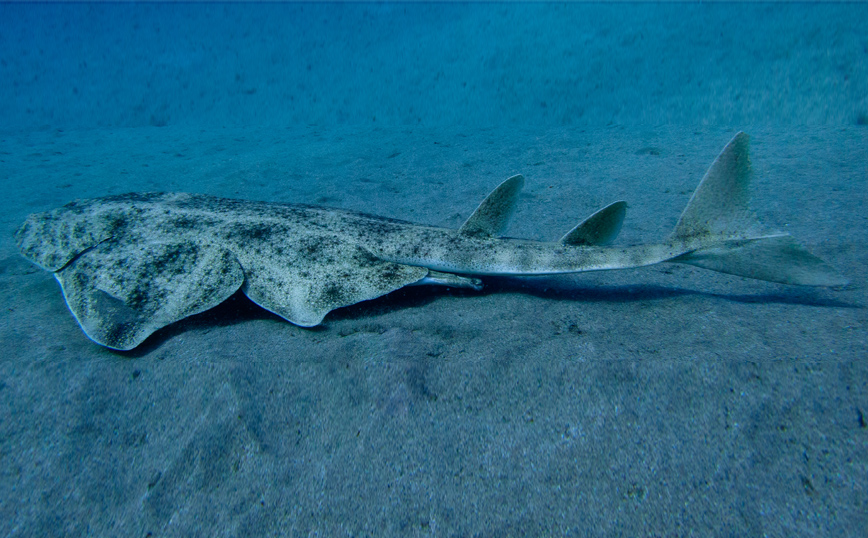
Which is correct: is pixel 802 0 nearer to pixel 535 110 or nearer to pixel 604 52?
pixel 604 52

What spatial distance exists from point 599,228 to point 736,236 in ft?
3.22

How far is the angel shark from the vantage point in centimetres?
285

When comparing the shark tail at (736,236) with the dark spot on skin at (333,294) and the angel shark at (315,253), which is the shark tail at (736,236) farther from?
the dark spot on skin at (333,294)

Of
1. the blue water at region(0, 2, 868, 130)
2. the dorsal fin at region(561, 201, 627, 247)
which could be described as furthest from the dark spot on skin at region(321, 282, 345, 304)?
the blue water at region(0, 2, 868, 130)

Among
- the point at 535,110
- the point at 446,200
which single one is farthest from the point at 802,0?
the point at 446,200

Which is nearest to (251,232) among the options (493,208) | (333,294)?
(333,294)

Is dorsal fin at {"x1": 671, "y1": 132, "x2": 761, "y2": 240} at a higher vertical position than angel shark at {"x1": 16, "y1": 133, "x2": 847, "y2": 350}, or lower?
higher

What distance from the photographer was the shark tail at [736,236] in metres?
2.68

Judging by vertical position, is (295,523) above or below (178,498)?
above

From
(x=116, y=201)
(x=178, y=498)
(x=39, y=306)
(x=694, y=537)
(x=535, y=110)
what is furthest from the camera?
(x=535, y=110)

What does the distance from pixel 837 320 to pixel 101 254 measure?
576 centimetres

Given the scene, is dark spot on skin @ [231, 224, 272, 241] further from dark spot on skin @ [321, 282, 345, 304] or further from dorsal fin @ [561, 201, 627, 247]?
dorsal fin @ [561, 201, 627, 247]

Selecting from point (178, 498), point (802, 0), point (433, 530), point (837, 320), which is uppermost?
point (802, 0)

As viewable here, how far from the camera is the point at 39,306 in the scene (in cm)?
341
